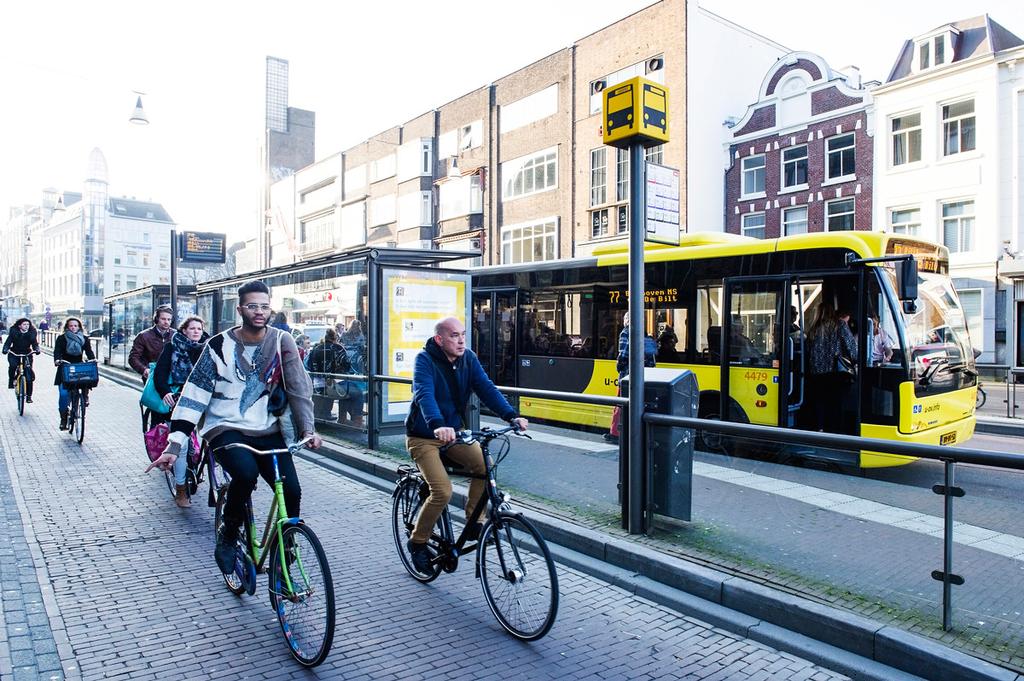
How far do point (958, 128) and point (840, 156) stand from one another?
11.5 feet

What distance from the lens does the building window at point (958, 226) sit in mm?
23625

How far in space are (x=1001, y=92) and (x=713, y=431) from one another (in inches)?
950

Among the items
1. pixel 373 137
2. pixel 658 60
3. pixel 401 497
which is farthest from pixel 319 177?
pixel 401 497

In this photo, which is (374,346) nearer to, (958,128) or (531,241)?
(958,128)

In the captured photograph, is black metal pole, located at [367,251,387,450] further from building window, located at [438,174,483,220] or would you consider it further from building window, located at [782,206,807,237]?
building window, located at [438,174,483,220]

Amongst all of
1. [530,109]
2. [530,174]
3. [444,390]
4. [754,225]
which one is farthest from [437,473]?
[530,109]

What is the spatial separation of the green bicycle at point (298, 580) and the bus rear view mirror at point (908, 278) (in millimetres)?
6369

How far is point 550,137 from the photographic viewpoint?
110 ft

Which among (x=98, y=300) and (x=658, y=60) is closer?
(x=658, y=60)

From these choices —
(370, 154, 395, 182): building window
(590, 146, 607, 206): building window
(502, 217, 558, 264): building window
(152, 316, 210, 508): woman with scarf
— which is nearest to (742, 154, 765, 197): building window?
(590, 146, 607, 206): building window

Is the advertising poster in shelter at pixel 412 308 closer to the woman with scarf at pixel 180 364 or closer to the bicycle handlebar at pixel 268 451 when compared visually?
the woman with scarf at pixel 180 364

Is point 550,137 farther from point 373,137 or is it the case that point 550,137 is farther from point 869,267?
point 869,267

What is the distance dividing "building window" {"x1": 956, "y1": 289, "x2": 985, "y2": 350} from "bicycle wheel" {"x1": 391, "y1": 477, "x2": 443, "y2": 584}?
23.5 metres

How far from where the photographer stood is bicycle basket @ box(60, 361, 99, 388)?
10375 mm
